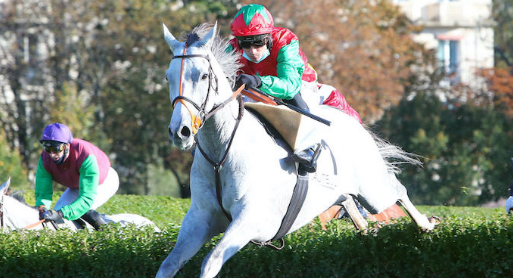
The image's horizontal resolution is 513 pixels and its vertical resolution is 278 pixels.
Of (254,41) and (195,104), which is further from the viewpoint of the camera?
(254,41)

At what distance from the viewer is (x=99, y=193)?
865 centimetres

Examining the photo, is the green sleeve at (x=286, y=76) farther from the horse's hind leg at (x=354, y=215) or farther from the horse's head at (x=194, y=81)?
the horse's hind leg at (x=354, y=215)

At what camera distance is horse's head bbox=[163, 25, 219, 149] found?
457 centimetres

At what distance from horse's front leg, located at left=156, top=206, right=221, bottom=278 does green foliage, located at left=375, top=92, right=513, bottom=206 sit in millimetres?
16326

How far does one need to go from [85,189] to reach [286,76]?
3214 millimetres

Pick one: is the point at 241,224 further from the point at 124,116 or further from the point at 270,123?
the point at 124,116

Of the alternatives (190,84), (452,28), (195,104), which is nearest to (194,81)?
(190,84)

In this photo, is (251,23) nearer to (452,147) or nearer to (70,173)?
(70,173)

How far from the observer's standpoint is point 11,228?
25.7ft

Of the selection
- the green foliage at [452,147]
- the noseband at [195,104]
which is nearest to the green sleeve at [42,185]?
the noseband at [195,104]

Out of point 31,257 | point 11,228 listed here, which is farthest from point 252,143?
point 11,228

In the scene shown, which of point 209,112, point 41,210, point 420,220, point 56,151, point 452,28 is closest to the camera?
point 209,112

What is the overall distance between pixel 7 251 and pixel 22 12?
20.8 meters

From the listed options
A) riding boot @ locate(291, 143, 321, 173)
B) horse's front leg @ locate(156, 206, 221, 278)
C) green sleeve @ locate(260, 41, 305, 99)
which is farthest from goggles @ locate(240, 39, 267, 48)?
horse's front leg @ locate(156, 206, 221, 278)
